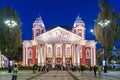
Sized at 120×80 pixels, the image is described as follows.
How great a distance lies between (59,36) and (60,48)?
24.9 ft

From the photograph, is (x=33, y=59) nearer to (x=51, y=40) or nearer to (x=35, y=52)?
(x=35, y=52)

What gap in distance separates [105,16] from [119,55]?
78999 millimetres

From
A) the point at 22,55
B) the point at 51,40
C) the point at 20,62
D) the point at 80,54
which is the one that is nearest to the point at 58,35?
the point at 51,40

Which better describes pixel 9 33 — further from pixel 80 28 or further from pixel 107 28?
pixel 80 28

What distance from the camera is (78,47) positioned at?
112438 millimetres

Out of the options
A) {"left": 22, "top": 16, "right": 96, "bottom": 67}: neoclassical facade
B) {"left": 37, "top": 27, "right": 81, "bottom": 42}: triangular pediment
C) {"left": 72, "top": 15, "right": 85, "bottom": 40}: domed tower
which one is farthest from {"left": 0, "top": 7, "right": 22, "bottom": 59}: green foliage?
{"left": 72, "top": 15, "right": 85, "bottom": 40}: domed tower

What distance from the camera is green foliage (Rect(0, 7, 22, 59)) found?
7094cm

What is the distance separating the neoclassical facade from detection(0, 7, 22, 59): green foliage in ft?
119

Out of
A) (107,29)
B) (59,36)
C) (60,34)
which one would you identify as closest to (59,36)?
(59,36)

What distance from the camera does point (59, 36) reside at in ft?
364

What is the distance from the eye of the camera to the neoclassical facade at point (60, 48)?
111 m

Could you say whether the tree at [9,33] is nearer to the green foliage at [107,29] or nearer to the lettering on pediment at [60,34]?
the green foliage at [107,29]

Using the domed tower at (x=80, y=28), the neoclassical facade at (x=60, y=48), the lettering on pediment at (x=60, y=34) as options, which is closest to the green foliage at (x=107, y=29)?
the neoclassical facade at (x=60, y=48)

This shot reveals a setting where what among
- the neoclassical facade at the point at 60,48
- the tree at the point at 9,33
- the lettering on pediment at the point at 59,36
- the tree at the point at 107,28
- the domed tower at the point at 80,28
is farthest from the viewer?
the domed tower at the point at 80,28
